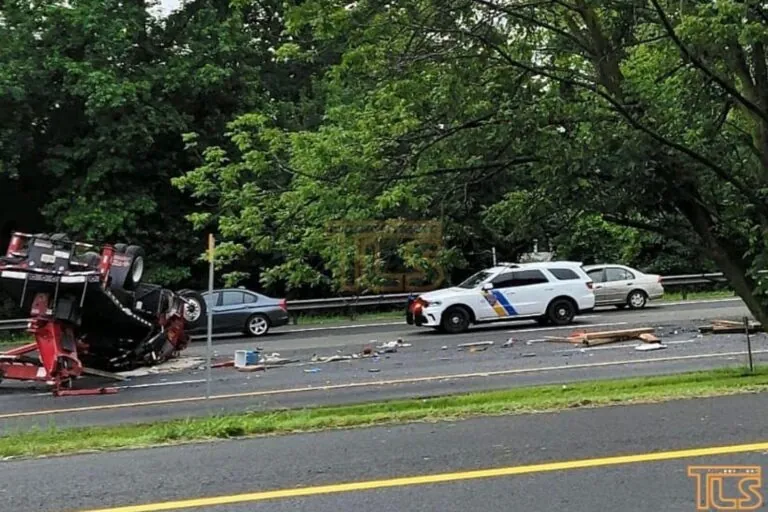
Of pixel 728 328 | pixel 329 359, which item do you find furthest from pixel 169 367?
pixel 728 328

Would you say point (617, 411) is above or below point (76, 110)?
below

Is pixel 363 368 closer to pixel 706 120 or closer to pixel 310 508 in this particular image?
pixel 706 120

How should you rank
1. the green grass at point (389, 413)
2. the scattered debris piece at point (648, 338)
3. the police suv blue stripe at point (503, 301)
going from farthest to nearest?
the police suv blue stripe at point (503, 301) < the scattered debris piece at point (648, 338) < the green grass at point (389, 413)

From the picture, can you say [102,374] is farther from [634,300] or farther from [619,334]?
[634,300]

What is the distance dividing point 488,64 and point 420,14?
39.9 inches

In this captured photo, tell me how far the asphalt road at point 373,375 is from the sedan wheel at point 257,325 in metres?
3.21

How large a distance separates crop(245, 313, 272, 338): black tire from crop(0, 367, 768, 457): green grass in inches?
514

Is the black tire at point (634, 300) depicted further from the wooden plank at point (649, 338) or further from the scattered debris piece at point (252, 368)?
the scattered debris piece at point (252, 368)

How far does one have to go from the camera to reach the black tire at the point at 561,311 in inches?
889

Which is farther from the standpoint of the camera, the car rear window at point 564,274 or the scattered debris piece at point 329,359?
the car rear window at point 564,274

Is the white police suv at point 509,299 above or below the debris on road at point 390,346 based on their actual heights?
above

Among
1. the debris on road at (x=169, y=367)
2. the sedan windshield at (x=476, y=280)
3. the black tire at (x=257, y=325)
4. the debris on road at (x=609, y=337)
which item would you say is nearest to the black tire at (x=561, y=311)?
the sedan windshield at (x=476, y=280)

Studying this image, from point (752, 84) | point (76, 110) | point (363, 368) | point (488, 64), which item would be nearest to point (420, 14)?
point (488, 64)

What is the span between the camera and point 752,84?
10336 mm
